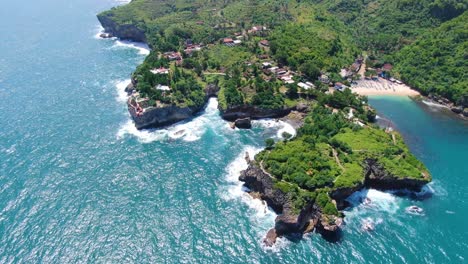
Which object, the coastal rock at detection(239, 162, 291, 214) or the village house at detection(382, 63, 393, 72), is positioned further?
the village house at detection(382, 63, 393, 72)

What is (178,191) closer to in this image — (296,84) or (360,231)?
(360,231)

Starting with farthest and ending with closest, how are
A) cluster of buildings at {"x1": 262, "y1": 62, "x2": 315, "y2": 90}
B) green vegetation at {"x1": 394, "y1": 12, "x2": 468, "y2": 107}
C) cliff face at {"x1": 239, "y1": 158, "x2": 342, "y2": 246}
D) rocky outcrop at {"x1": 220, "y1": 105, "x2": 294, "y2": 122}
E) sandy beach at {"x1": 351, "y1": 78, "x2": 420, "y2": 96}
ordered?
sandy beach at {"x1": 351, "y1": 78, "x2": 420, "y2": 96}, green vegetation at {"x1": 394, "y1": 12, "x2": 468, "y2": 107}, cluster of buildings at {"x1": 262, "y1": 62, "x2": 315, "y2": 90}, rocky outcrop at {"x1": 220, "y1": 105, "x2": 294, "y2": 122}, cliff face at {"x1": 239, "y1": 158, "x2": 342, "y2": 246}

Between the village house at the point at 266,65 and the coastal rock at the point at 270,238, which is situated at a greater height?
the village house at the point at 266,65

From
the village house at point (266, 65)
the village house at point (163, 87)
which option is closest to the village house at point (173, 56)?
the village house at point (163, 87)

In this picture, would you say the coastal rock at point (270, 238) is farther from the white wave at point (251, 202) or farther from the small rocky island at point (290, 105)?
the white wave at point (251, 202)

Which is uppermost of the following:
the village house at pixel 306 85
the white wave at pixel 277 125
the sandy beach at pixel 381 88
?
the village house at pixel 306 85

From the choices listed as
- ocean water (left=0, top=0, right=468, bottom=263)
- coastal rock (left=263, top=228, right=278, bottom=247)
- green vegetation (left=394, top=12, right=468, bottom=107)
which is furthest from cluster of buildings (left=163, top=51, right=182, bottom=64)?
coastal rock (left=263, top=228, right=278, bottom=247)

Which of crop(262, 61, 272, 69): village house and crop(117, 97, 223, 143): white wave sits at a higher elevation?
crop(262, 61, 272, 69): village house

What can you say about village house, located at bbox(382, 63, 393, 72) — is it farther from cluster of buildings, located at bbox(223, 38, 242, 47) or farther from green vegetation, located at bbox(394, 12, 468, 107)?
cluster of buildings, located at bbox(223, 38, 242, 47)
